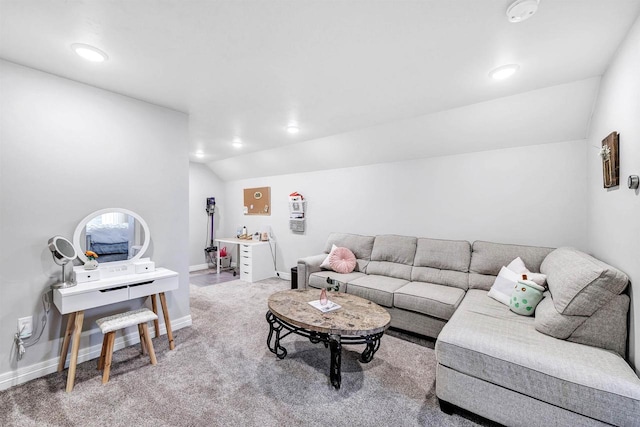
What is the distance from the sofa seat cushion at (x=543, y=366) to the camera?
131cm

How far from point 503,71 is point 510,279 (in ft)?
6.02

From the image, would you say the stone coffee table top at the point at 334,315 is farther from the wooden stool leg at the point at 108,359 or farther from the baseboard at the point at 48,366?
the baseboard at the point at 48,366

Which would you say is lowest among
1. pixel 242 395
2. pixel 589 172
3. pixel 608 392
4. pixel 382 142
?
pixel 242 395

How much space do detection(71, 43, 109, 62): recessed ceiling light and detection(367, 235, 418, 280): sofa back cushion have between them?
348cm

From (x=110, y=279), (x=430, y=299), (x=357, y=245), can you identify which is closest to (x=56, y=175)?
(x=110, y=279)

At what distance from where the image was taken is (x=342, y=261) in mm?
3764

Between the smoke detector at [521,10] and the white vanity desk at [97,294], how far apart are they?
3205 mm

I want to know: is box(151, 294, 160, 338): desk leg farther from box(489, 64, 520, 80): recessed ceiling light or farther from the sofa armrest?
box(489, 64, 520, 80): recessed ceiling light

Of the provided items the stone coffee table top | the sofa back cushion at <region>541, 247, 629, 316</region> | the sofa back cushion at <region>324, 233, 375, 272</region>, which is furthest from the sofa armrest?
the sofa back cushion at <region>541, 247, 629, 316</region>

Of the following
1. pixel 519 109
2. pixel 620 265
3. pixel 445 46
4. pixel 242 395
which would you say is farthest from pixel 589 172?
pixel 242 395

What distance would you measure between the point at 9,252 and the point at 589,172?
5143 mm

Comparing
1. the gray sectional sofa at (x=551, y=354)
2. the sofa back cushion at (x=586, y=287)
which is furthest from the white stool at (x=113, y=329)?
the sofa back cushion at (x=586, y=287)

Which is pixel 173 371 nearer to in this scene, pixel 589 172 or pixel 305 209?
pixel 305 209

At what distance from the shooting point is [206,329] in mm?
2965
